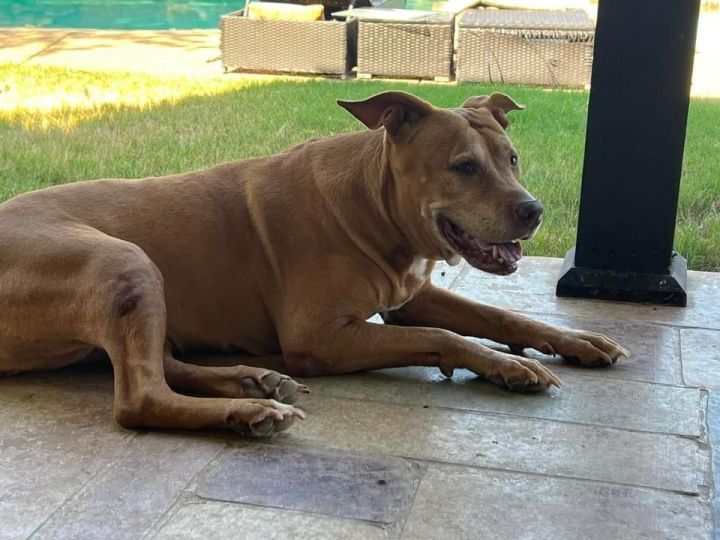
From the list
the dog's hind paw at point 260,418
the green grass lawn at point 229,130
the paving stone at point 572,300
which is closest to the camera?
the dog's hind paw at point 260,418

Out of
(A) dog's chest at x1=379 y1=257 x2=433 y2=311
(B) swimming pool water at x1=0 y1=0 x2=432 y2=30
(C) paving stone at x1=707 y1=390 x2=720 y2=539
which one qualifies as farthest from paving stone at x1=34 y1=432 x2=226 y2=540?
(B) swimming pool water at x1=0 y1=0 x2=432 y2=30

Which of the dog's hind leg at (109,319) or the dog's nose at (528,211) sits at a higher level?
the dog's nose at (528,211)

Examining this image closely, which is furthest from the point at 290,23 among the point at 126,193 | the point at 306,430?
the point at 306,430

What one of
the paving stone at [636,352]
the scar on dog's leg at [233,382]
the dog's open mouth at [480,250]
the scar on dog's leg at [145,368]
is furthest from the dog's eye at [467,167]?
the scar on dog's leg at [145,368]

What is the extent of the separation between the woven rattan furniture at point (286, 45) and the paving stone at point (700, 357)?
7.75m

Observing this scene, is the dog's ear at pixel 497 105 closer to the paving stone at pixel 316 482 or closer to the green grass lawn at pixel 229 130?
the green grass lawn at pixel 229 130

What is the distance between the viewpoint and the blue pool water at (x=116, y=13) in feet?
61.5

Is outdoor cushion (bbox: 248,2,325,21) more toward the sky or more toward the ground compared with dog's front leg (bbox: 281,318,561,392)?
more toward the sky

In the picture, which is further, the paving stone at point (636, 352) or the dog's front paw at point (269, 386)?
the paving stone at point (636, 352)

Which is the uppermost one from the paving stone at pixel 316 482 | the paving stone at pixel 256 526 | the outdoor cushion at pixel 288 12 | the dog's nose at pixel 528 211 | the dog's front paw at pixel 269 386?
the outdoor cushion at pixel 288 12

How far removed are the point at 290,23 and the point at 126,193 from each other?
805 cm

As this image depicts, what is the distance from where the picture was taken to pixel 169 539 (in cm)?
234

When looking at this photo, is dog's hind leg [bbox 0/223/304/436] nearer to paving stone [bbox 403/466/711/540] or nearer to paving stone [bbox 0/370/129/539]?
paving stone [bbox 0/370/129/539]

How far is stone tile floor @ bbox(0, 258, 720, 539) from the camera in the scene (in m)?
2.43
